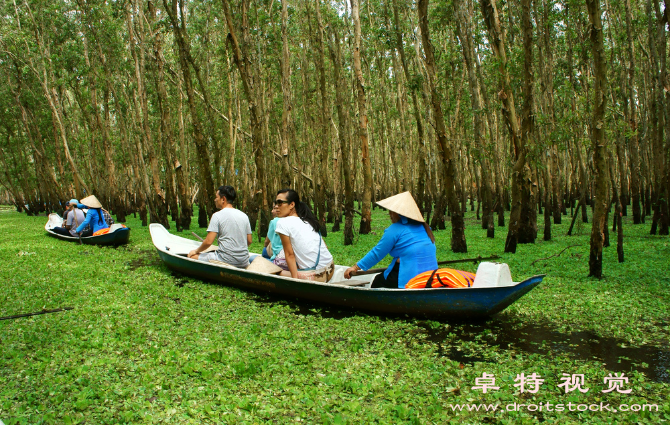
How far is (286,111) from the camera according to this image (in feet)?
43.3

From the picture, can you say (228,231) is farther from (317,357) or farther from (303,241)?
(317,357)


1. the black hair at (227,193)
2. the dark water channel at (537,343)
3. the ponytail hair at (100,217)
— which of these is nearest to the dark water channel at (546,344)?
the dark water channel at (537,343)

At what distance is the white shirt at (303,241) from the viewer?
581cm

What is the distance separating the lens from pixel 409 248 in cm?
506

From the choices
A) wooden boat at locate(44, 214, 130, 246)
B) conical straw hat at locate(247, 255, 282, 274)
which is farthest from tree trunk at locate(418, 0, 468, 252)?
wooden boat at locate(44, 214, 130, 246)

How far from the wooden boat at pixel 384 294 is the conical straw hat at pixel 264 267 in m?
0.15

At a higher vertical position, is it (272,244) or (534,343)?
(272,244)

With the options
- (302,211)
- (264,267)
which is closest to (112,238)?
(264,267)

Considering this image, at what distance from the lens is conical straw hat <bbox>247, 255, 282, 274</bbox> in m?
6.38

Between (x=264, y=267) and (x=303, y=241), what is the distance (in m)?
0.83

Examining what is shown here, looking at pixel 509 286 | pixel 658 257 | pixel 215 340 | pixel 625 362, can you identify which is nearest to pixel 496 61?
pixel 658 257

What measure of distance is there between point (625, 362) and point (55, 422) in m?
4.05

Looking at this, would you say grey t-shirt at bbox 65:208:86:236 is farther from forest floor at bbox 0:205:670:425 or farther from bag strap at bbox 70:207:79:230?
forest floor at bbox 0:205:670:425

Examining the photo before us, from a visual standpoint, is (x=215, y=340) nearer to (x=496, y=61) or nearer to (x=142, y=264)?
(x=142, y=264)
